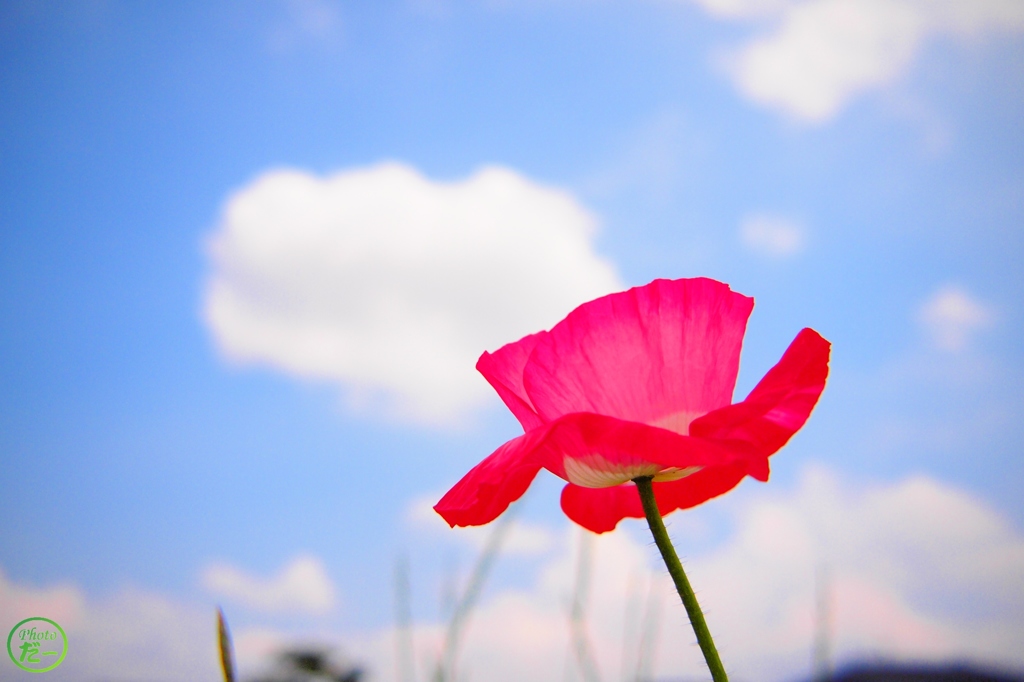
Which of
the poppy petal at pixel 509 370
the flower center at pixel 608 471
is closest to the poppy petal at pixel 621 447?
the flower center at pixel 608 471

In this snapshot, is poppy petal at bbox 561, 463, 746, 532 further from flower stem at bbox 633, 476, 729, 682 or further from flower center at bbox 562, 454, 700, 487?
flower stem at bbox 633, 476, 729, 682

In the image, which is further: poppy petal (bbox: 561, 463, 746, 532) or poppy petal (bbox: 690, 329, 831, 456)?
poppy petal (bbox: 561, 463, 746, 532)

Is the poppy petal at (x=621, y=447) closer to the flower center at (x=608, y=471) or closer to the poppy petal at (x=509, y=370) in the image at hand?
the flower center at (x=608, y=471)

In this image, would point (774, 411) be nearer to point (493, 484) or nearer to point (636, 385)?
point (636, 385)

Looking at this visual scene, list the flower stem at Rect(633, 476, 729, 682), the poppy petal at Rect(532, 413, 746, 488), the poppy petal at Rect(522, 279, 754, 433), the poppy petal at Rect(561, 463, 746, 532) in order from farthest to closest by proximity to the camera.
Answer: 1. the poppy petal at Rect(561, 463, 746, 532)
2. the poppy petal at Rect(522, 279, 754, 433)
3. the poppy petal at Rect(532, 413, 746, 488)
4. the flower stem at Rect(633, 476, 729, 682)

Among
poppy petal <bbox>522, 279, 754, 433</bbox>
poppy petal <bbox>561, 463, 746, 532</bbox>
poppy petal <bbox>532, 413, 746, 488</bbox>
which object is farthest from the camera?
poppy petal <bbox>561, 463, 746, 532</bbox>

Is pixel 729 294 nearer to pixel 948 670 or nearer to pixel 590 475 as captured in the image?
pixel 590 475

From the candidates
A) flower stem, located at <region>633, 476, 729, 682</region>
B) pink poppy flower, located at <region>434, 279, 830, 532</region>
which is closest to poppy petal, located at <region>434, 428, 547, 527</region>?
pink poppy flower, located at <region>434, 279, 830, 532</region>

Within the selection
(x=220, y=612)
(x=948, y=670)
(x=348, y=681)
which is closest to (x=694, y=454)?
(x=220, y=612)

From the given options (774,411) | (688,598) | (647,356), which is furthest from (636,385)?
(688,598)
